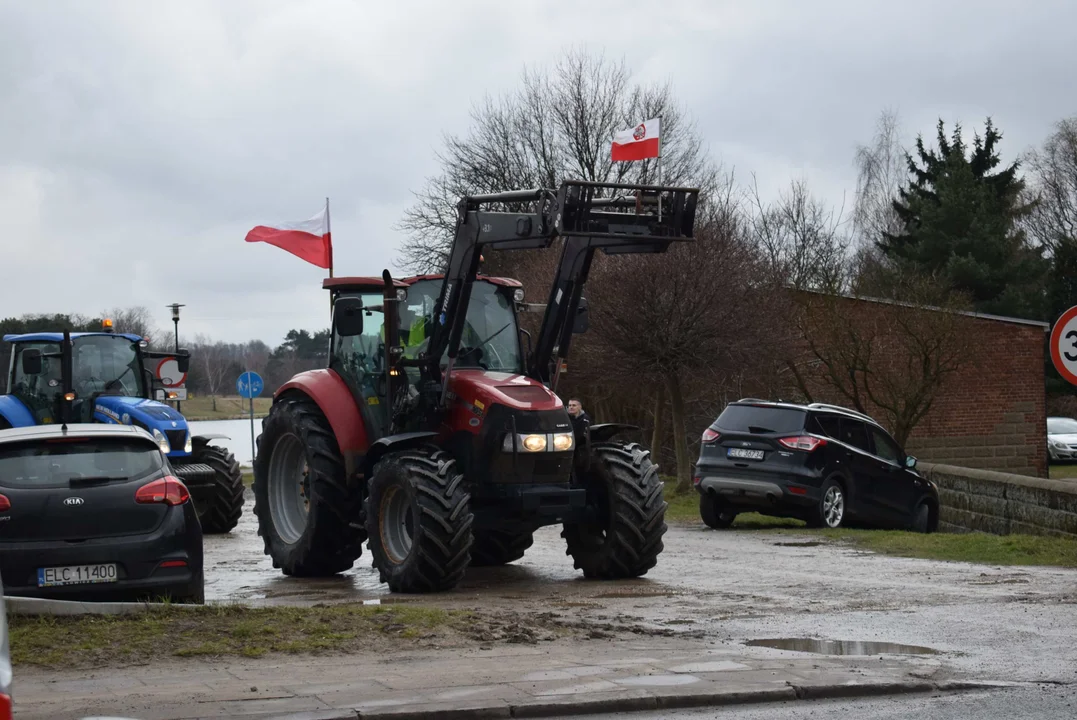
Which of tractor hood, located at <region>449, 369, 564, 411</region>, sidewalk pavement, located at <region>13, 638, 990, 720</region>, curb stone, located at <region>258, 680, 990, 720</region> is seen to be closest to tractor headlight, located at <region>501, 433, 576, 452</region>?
tractor hood, located at <region>449, 369, 564, 411</region>

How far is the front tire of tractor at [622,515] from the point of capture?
43.0 feet

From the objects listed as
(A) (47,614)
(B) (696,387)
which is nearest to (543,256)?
(B) (696,387)

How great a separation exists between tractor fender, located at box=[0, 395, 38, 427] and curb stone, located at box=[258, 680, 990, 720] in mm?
13385

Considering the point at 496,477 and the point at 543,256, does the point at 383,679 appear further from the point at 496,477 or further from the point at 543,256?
the point at 543,256

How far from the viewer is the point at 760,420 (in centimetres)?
2028

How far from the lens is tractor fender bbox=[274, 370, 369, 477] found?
13875 millimetres

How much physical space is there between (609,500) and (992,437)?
84.3 feet

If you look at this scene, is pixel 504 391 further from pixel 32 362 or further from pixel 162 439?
pixel 32 362

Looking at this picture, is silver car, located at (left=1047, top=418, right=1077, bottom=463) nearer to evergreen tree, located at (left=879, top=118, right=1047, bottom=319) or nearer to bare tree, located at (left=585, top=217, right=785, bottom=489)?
evergreen tree, located at (left=879, top=118, right=1047, bottom=319)

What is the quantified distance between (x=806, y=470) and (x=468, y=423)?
7994mm

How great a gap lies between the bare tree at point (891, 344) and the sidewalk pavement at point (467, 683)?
20.9m

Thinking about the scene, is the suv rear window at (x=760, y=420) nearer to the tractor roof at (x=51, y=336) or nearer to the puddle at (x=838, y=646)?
the tractor roof at (x=51, y=336)

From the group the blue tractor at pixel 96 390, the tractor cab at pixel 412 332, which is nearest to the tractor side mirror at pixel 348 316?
the tractor cab at pixel 412 332

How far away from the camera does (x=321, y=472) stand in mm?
13828
